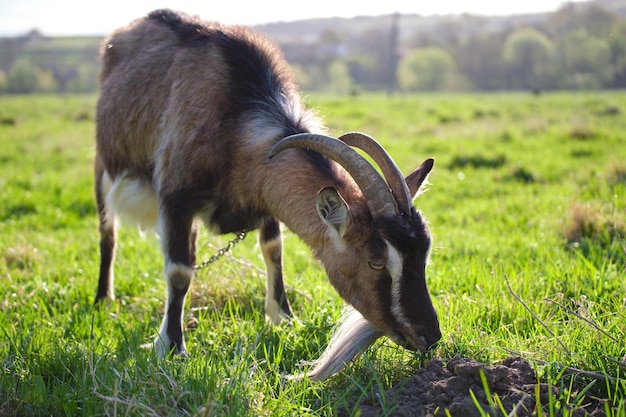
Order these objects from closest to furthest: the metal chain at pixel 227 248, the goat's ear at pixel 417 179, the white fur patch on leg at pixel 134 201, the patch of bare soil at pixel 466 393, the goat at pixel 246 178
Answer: the patch of bare soil at pixel 466 393 → the goat at pixel 246 178 → the goat's ear at pixel 417 179 → the metal chain at pixel 227 248 → the white fur patch on leg at pixel 134 201

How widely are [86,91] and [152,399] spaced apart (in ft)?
180

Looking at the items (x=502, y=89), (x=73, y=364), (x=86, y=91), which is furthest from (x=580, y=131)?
(x=86, y=91)

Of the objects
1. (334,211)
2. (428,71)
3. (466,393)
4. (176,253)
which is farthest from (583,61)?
(466,393)

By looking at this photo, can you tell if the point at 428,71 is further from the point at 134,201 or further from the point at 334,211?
the point at 334,211

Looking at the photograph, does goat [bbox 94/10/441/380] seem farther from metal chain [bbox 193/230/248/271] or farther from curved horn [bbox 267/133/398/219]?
metal chain [bbox 193/230/248/271]

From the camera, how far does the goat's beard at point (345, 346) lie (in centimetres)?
341

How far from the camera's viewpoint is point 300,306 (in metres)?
5.02

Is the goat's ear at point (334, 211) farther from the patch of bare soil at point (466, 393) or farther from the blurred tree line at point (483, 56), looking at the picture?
the blurred tree line at point (483, 56)

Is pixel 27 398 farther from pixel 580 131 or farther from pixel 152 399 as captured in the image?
pixel 580 131

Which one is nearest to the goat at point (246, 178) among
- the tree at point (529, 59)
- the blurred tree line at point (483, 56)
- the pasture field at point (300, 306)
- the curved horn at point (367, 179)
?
the curved horn at point (367, 179)

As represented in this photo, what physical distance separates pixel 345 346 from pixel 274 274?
155 centimetres

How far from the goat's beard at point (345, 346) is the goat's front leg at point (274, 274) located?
95 centimetres

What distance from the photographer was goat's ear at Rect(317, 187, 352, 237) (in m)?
3.58

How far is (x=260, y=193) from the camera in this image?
4242 millimetres
